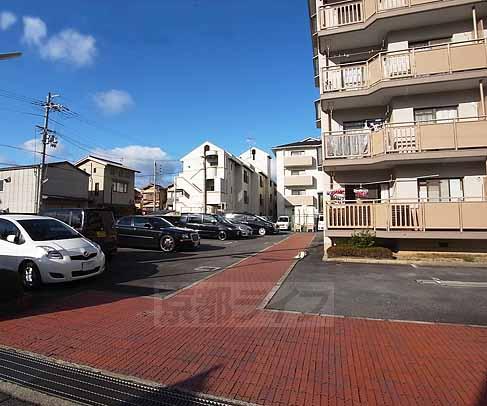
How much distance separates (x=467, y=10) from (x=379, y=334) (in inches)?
551

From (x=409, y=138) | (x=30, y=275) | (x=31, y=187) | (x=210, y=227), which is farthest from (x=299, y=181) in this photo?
(x=30, y=275)

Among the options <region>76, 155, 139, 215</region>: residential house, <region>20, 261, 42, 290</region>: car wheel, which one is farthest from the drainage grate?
<region>76, 155, 139, 215</region>: residential house

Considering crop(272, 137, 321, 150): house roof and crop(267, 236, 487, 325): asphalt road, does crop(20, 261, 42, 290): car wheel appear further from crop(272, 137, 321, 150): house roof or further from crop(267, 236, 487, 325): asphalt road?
crop(272, 137, 321, 150): house roof

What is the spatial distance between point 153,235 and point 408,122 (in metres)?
11.7

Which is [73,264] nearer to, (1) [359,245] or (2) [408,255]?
(1) [359,245]

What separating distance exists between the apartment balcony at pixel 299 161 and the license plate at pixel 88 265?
134 ft

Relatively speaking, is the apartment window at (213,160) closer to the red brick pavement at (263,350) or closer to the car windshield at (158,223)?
the car windshield at (158,223)

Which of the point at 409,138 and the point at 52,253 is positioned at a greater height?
the point at 409,138

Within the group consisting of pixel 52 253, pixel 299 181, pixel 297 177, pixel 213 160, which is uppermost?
pixel 213 160

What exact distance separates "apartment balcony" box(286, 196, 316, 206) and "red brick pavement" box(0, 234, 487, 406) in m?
40.3

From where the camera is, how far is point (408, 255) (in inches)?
503

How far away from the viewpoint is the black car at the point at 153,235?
15.5 meters

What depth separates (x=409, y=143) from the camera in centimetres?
1261

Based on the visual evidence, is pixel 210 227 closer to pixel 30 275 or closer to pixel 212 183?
pixel 30 275
